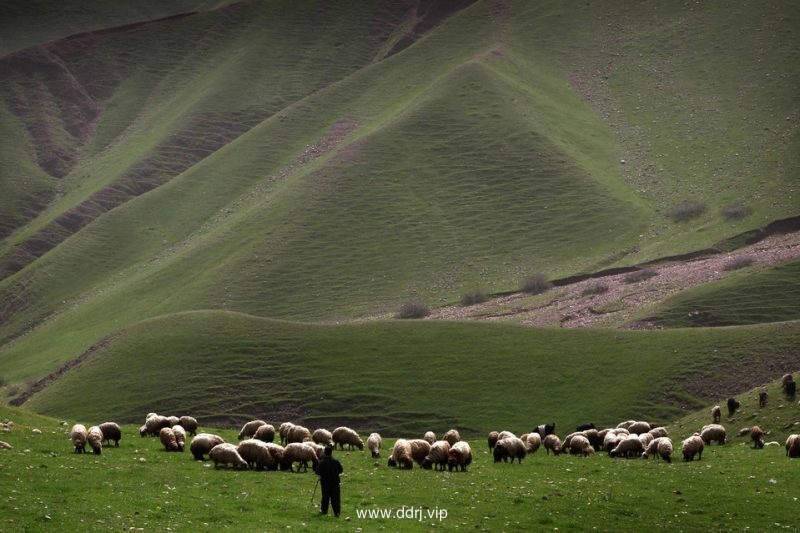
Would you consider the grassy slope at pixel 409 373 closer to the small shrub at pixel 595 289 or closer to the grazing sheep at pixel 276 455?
the small shrub at pixel 595 289

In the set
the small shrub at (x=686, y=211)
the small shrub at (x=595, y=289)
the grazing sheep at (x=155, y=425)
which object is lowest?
the grazing sheep at (x=155, y=425)

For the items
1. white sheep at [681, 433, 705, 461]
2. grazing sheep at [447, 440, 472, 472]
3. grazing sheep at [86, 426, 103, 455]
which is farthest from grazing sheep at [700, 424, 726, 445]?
grazing sheep at [86, 426, 103, 455]

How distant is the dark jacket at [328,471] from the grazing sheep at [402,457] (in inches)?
405

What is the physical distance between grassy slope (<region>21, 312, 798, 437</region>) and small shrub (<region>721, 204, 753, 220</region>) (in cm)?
7092

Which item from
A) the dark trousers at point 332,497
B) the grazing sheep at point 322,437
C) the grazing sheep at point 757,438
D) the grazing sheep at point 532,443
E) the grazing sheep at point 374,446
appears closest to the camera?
the dark trousers at point 332,497

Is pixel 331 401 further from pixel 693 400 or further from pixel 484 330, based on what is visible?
pixel 693 400

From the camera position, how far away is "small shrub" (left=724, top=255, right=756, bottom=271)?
13118cm

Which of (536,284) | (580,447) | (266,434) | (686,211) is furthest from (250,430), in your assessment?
(686,211)

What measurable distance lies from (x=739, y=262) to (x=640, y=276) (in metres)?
12.3

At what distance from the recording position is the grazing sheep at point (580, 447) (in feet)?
151

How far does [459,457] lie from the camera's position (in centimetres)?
3884

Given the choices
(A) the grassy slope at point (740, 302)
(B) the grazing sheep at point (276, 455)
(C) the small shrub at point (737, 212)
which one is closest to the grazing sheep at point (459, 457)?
(B) the grazing sheep at point (276, 455)

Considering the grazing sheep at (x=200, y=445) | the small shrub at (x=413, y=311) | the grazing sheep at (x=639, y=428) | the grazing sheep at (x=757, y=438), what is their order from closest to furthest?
1. the grazing sheep at (x=200, y=445)
2. the grazing sheep at (x=757, y=438)
3. the grazing sheep at (x=639, y=428)
4. the small shrub at (x=413, y=311)

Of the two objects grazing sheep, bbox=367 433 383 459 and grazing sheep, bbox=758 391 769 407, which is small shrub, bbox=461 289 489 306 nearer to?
grazing sheep, bbox=758 391 769 407
